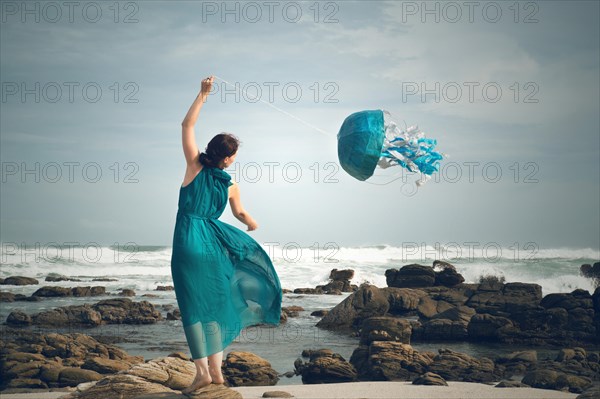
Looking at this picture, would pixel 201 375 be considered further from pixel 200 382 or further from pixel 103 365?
pixel 103 365

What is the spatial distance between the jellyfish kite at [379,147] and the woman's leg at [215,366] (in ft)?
6.90

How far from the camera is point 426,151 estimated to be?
6.47 meters

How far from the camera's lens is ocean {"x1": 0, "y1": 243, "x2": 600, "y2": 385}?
51.1 feet

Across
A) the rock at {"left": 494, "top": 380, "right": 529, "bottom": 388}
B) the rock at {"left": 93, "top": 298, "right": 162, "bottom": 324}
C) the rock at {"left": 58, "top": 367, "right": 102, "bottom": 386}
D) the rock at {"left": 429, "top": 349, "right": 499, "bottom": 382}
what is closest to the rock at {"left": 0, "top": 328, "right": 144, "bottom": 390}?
the rock at {"left": 58, "top": 367, "right": 102, "bottom": 386}

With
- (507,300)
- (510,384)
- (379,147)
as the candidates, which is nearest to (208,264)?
(379,147)

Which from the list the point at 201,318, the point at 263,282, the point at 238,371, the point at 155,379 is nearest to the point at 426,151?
the point at 263,282

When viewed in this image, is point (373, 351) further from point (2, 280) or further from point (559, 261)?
point (559, 261)

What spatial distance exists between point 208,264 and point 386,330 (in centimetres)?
844

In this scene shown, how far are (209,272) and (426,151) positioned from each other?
237 cm

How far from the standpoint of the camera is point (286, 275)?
116ft

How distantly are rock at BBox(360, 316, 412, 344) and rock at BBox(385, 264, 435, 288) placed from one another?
971 cm

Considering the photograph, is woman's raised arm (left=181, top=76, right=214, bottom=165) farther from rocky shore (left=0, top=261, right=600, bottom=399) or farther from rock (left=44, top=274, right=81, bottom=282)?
rock (left=44, top=274, right=81, bottom=282)

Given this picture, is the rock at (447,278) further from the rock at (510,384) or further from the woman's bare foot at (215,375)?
the woman's bare foot at (215,375)

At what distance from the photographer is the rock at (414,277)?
23.1m
